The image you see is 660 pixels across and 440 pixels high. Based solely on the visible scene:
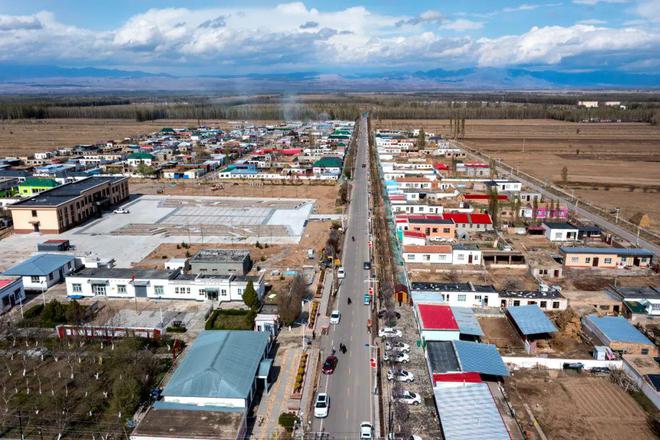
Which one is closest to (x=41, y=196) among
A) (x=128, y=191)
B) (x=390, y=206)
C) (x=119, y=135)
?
(x=128, y=191)

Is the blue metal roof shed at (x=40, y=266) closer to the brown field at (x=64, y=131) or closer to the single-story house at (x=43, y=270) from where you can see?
the single-story house at (x=43, y=270)

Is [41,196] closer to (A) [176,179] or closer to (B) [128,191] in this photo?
(B) [128,191]

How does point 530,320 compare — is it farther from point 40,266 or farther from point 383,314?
point 40,266

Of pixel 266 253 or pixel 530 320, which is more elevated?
pixel 266 253

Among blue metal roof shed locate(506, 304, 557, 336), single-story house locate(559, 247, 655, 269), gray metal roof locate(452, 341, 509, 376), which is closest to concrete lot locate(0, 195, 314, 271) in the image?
blue metal roof shed locate(506, 304, 557, 336)

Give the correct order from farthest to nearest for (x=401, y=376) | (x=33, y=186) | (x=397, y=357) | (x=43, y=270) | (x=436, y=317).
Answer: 1. (x=33, y=186)
2. (x=43, y=270)
3. (x=436, y=317)
4. (x=397, y=357)
5. (x=401, y=376)

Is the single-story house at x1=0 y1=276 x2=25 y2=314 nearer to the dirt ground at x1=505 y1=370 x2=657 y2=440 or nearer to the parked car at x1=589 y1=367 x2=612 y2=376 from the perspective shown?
the dirt ground at x1=505 y1=370 x2=657 y2=440

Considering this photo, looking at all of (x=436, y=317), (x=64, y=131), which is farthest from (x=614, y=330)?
(x=64, y=131)
